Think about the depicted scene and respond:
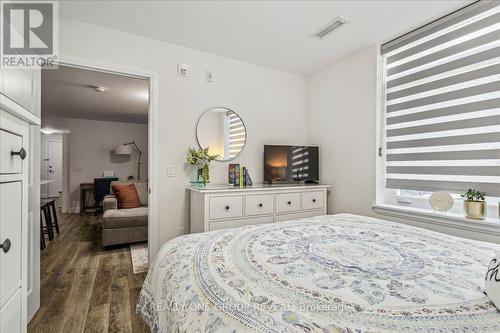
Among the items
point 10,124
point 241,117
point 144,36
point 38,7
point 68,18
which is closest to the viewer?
point 10,124

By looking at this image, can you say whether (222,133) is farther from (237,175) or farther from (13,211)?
(13,211)

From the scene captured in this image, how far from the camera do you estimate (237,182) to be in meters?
2.78

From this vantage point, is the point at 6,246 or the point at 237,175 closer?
the point at 6,246

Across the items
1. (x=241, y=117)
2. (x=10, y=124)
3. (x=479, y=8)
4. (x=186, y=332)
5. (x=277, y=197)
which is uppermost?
(x=479, y=8)

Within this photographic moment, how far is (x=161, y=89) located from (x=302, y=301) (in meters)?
2.44

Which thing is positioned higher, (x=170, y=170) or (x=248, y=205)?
(x=170, y=170)

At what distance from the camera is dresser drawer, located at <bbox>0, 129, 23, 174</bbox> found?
666 mm

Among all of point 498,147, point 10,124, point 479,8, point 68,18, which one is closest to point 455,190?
point 498,147

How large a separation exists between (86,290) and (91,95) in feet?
11.4

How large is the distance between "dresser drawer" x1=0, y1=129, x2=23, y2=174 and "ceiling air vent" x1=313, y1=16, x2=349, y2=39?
237 cm

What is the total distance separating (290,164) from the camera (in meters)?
3.13

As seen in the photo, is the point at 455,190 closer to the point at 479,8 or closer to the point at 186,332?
the point at 479,8

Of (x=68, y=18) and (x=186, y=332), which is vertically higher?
(x=68, y=18)

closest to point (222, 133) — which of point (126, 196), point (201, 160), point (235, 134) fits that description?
point (235, 134)
